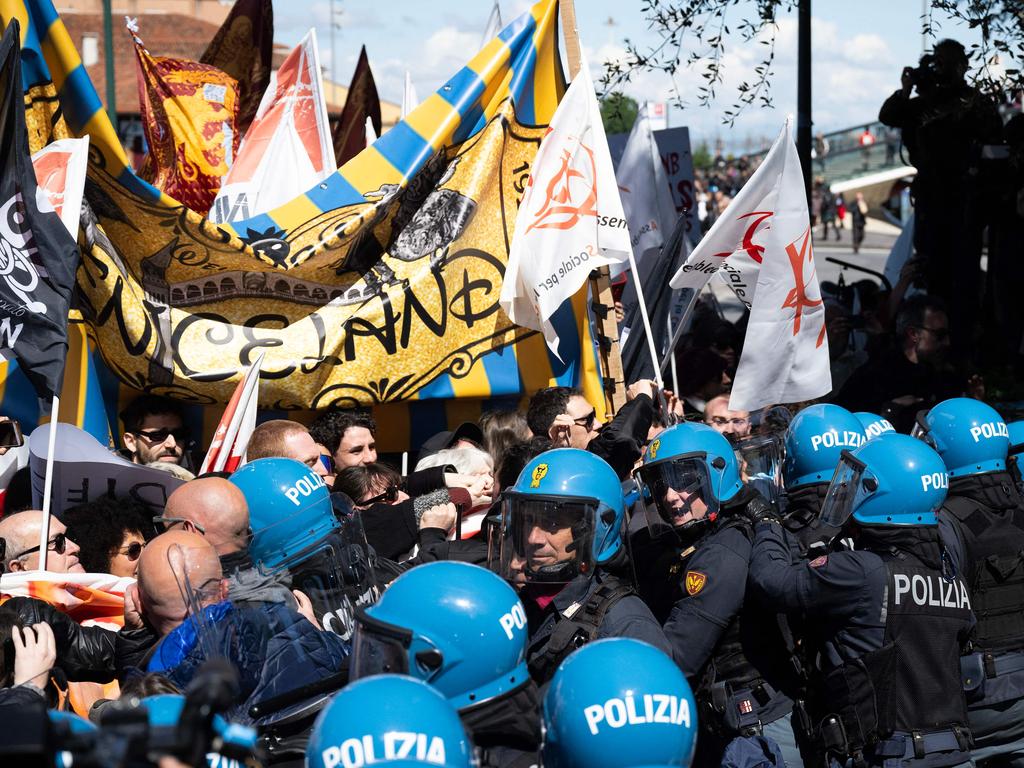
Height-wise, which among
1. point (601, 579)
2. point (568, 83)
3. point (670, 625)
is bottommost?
point (670, 625)

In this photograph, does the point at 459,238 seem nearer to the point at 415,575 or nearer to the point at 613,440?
the point at 613,440

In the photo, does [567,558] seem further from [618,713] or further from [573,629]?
[618,713]

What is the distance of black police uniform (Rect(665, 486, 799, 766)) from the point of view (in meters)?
4.29

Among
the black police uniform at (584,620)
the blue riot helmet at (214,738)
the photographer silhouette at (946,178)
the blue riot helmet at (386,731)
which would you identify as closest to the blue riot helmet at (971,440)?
the black police uniform at (584,620)

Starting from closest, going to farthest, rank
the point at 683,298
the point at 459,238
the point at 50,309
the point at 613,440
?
the point at 50,309 < the point at 613,440 < the point at 459,238 < the point at 683,298

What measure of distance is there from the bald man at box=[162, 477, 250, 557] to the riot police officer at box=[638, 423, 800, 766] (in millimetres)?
1462

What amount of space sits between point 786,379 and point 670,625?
7.69 feet

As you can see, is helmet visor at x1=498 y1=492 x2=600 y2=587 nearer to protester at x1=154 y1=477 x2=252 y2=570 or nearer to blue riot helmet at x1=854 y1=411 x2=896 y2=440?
protester at x1=154 y1=477 x2=252 y2=570

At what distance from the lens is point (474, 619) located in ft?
9.68

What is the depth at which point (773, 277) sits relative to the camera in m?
6.38

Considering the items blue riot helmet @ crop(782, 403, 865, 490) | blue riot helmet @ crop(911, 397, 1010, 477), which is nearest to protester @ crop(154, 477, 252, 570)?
blue riot helmet @ crop(782, 403, 865, 490)

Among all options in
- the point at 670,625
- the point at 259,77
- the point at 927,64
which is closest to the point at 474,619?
the point at 670,625

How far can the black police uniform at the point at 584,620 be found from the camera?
376 cm

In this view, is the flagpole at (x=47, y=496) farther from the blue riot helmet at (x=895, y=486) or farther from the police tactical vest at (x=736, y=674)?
the blue riot helmet at (x=895, y=486)
